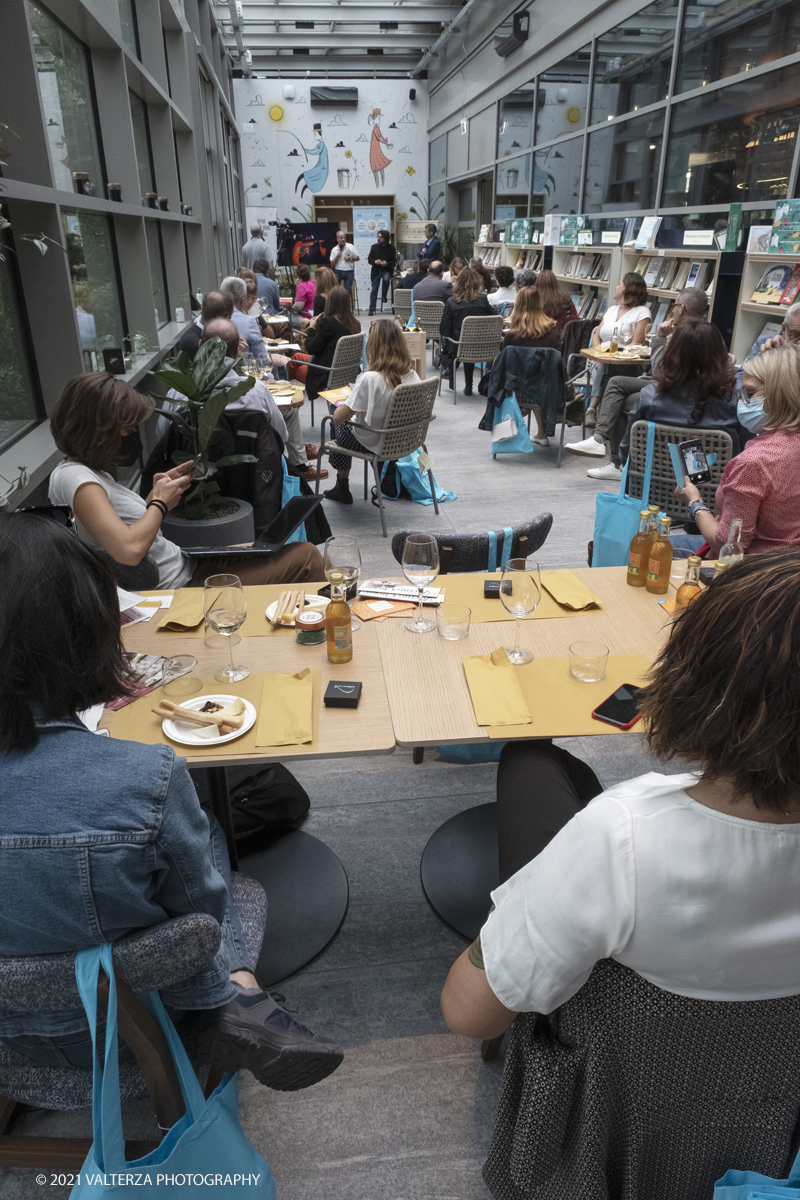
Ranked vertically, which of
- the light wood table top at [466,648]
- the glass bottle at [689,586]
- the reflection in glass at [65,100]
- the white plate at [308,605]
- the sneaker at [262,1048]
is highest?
the reflection in glass at [65,100]

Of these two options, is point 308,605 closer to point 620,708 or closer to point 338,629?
point 338,629

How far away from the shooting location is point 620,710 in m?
1.58

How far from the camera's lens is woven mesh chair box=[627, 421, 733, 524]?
336 centimetres

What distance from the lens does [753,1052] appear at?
0.94 metres

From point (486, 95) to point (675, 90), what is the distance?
7.16 meters

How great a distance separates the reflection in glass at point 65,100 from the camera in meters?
3.63

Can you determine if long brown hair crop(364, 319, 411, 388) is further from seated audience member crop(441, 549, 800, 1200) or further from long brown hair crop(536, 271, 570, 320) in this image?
seated audience member crop(441, 549, 800, 1200)

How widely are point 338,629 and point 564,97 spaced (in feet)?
33.9

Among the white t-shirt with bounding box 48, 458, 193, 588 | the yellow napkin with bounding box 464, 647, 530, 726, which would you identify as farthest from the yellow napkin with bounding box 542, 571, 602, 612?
the white t-shirt with bounding box 48, 458, 193, 588

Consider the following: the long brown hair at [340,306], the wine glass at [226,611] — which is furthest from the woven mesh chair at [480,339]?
the wine glass at [226,611]

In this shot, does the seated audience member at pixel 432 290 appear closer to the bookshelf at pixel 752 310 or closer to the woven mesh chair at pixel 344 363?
the woven mesh chair at pixel 344 363

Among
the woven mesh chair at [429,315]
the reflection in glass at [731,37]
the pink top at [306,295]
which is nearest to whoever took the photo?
the reflection in glass at [731,37]

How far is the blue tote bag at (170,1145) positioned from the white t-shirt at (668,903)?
1.65 ft

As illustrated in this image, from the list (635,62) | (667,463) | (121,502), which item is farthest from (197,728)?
(635,62)
